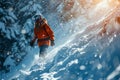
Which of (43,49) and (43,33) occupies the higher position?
(43,33)

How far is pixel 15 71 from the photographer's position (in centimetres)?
2003

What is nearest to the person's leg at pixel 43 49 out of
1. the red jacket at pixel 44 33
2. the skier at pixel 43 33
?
the skier at pixel 43 33

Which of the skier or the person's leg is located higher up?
the skier

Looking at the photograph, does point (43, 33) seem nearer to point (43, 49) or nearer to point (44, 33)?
point (44, 33)

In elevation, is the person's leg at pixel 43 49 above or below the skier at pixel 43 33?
below

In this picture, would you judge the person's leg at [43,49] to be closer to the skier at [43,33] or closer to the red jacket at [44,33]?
the skier at [43,33]

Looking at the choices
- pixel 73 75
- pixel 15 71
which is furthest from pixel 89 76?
pixel 15 71

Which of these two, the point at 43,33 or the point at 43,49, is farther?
the point at 43,49

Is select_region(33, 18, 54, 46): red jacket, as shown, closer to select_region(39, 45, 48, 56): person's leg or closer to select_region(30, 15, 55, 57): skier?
select_region(30, 15, 55, 57): skier

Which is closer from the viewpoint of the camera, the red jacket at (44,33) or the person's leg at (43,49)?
the red jacket at (44,33)

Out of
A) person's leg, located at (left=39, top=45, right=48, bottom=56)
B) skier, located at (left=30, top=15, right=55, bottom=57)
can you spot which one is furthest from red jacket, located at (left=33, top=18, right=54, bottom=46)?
person's leg, located at (left=39, top=45, right=48, bottom=56)

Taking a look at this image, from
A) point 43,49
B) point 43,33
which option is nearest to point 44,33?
point 43,33

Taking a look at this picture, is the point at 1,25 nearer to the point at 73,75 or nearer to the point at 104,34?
the point at 104,34

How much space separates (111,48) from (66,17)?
15791 millimetres
